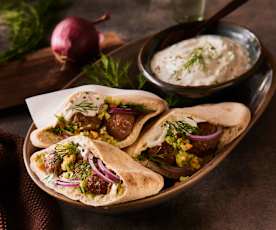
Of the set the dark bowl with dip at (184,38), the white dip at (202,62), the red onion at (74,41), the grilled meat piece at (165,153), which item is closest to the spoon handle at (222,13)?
the dark bowl with dip at (184,38)

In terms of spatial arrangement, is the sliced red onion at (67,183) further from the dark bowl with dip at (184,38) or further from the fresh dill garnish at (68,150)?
the dark bowl with dip at (184,38)

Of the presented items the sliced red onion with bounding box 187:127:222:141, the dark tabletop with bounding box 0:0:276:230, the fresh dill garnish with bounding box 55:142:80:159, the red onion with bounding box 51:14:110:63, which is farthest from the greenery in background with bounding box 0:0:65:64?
the sliced red onion with bounding box 187:127:222:141

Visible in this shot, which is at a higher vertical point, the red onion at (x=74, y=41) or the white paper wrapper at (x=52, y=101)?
the white paper wrapper at (x=52, y=101)

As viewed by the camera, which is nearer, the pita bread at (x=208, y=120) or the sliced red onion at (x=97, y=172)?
the sliced red onion at (x=97, y=172)

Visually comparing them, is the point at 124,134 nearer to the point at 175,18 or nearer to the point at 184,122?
→ the point at 184,122

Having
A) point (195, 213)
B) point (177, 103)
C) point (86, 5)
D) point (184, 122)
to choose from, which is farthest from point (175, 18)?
point (195, 213)

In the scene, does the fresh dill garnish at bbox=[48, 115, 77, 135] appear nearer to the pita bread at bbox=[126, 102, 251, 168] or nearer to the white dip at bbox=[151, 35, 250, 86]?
the pita bread at bbox=[126, 102, 251, 168]

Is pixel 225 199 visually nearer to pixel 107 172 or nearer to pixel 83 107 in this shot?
pixel 107 172

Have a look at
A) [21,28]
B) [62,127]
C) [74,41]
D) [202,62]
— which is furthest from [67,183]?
[21,28]
